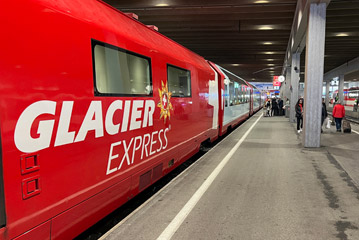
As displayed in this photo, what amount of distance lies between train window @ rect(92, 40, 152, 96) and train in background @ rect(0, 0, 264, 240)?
1 cm

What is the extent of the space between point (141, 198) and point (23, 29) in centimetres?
369

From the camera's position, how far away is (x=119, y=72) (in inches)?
145

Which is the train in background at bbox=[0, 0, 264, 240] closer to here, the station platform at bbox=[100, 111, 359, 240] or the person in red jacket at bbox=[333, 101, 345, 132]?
the station platform at bbox=[100, 111, 359, 240]

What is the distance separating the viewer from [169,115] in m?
5.32

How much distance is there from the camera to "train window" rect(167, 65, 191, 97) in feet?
17.7

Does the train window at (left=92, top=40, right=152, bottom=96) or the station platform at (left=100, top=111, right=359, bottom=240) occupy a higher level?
the train window at (left=92, top=40, right=152, bottom=96)

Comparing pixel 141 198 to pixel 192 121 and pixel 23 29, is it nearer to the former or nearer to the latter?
pixel 192 121

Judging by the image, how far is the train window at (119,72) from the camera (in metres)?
3.27

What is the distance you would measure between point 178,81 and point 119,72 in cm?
231

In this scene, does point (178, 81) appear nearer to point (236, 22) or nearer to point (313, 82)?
point (313, 82)

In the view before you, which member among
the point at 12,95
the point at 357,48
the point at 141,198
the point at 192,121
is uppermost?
the point at 357,48

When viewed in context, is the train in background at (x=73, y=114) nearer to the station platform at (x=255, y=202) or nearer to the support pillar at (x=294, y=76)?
the station platform at (x=255, y=202)

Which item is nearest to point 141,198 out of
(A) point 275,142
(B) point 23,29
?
(B) point 23,29

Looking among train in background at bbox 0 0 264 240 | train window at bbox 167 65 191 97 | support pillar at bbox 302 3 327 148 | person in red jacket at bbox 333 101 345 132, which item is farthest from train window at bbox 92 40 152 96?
person in red jacket at bbox 333 101 345 132
